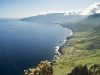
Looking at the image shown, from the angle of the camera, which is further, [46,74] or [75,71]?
[46,74]

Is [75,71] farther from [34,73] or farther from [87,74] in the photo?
[34,73]

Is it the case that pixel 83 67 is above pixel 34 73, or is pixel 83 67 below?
above

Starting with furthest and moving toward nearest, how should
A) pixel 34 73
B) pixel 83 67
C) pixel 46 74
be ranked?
pixel 34 73
pixel 46 74
pixel 83 67

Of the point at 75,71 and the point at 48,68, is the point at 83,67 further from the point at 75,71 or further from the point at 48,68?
the point at 48,68

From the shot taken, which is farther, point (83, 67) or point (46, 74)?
point (46, 74)

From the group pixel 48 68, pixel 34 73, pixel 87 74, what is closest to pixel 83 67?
pixel 87 74

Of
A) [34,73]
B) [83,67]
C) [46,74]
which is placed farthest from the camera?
[34,73]

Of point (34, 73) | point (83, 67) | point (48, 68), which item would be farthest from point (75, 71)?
point (34, 73)

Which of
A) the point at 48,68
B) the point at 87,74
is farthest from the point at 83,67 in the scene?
the point at 48,68

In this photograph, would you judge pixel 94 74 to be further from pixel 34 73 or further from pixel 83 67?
pixel 34 73
